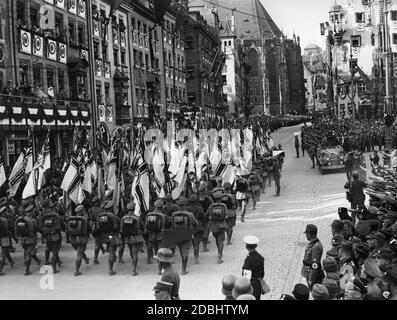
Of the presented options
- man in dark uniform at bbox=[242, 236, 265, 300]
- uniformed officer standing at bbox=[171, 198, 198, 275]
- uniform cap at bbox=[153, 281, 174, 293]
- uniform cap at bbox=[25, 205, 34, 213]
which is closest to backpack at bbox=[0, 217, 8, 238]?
uniform cap at bbox=[25, 205, 34, 213]

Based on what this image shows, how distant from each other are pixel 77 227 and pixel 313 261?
230 inches

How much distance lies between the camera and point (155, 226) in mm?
13414

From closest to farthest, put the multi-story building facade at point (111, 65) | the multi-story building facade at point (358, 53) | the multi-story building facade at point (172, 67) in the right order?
the multi-story building facade at point (111, 65)
the multi-story building facade at point (172, 67)
the multi-story building facade at point (358, 53)

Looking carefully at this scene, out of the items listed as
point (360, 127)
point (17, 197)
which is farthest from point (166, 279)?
point (360, 127)

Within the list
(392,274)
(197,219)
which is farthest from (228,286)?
(197,219)

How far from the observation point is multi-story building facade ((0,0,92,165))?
2552cm

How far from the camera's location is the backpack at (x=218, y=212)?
14188 millimetres

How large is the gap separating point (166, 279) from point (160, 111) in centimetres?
4211

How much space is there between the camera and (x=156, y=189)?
53.6 feet

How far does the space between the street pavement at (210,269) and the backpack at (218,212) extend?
92 centimetres

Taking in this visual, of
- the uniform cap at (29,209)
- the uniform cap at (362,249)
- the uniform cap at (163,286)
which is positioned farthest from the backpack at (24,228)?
the uniform cap at (362,249)

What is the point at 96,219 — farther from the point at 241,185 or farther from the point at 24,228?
the point at 241,185

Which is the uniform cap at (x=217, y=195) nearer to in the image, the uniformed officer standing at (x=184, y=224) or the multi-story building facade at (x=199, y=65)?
the uniformed officer standing at (x=184, y=224)
